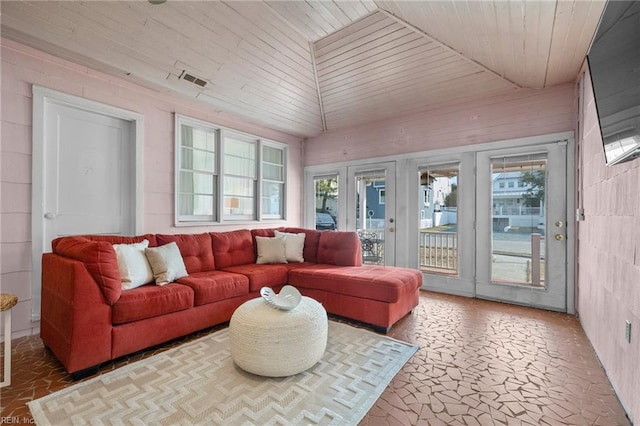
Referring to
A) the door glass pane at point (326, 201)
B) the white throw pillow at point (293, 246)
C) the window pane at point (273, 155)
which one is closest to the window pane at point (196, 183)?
the window pane at point (273, 155)

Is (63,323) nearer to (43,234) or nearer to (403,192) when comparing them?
(43,234)

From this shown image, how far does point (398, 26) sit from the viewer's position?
2.96 metres

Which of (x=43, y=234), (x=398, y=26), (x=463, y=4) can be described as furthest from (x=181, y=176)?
(x=463, y=4)

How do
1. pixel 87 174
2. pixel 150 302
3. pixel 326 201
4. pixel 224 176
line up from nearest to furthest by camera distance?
1. pixel 150 302
2. pixel 87 174
3. pixel 224 176
4. pixel 326 201

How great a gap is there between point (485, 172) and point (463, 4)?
2171 millimetres

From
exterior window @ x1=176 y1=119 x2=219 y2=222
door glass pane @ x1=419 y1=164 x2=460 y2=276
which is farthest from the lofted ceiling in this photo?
door glass pane @ x1=419 y1=164 x2=460 y2=276

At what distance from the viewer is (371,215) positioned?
4.97m

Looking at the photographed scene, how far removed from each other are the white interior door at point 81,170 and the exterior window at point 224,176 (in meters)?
0.54

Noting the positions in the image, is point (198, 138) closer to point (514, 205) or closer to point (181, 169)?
point (181, 169)

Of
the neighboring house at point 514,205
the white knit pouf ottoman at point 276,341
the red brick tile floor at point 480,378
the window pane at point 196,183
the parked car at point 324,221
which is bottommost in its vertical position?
the red brick tile floor at point 480,378

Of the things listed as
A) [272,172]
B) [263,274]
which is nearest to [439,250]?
[263,274]

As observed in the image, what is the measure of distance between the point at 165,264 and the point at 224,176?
1971mm

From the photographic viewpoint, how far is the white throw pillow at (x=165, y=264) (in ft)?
8.84

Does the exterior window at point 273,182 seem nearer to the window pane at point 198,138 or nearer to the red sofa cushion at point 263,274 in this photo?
the window pane at point 198,138
